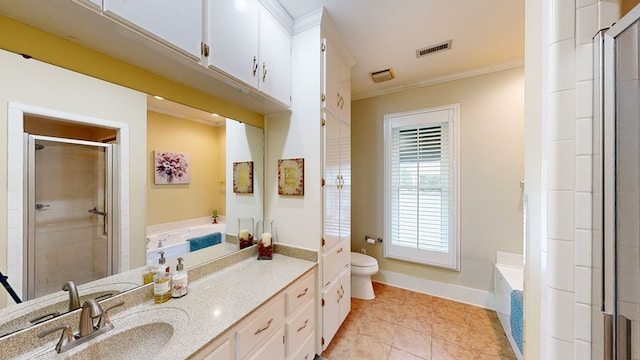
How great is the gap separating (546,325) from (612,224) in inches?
13.8

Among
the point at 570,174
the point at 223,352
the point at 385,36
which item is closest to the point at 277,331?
the point at 223,352

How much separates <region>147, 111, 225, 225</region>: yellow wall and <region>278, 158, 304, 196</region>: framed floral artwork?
0.43 meters

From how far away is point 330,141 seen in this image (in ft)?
5.84

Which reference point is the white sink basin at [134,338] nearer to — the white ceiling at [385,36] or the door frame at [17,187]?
the door frame at [17,187]

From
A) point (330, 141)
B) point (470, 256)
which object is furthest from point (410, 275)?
point (330, 141)

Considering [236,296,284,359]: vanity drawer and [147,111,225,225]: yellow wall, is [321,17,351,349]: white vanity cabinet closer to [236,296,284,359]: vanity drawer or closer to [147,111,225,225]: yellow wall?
Answer: [236,296,284,359]: vanity drawer

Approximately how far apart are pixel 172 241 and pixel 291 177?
2.83 ft

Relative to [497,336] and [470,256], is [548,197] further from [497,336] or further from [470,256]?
[470,256]

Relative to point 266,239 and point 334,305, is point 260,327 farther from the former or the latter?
point 334,305

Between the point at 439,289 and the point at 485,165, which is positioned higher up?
the point at 485,165

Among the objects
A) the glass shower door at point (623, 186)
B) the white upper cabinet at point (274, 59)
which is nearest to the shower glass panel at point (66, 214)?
the white upper cabinet at point (274, 59)

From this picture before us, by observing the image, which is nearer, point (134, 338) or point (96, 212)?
point (134, 338)

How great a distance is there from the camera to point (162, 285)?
1070 millimetres

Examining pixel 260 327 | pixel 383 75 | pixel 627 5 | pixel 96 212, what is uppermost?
pixel 383 75
